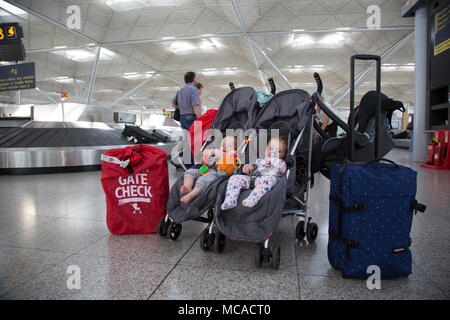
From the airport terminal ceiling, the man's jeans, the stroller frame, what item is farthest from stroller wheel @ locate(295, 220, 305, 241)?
the airport terminal ceiling

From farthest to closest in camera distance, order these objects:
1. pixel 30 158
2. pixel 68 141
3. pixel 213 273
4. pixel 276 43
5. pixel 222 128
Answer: pixel 276 43 → pixel 68 141 → pixel 30 158 → pixel 222 128 → pixel 213 273

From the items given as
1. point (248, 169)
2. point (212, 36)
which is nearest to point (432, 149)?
point (248, 169)

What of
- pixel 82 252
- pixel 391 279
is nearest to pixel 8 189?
pixel 82 252

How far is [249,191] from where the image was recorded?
2.08 metres

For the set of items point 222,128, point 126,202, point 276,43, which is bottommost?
point 126,202

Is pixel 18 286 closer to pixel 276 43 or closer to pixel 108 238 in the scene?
pixel 108 238

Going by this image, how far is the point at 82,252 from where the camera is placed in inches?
86.7

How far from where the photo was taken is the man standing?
4.79 meters

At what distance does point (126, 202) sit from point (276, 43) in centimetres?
1977

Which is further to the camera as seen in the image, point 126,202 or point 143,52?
point 143,52

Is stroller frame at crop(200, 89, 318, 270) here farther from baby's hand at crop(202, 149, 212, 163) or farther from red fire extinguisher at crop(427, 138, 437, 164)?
red fire extinguisher at crop(427, 138, 437, 164)

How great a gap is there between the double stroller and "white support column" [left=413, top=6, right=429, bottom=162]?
26.7 ft

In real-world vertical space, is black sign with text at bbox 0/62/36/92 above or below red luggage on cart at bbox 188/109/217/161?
above

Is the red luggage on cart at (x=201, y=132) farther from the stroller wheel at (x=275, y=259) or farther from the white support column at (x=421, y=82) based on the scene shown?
the white support column at (x=421, y=82)
